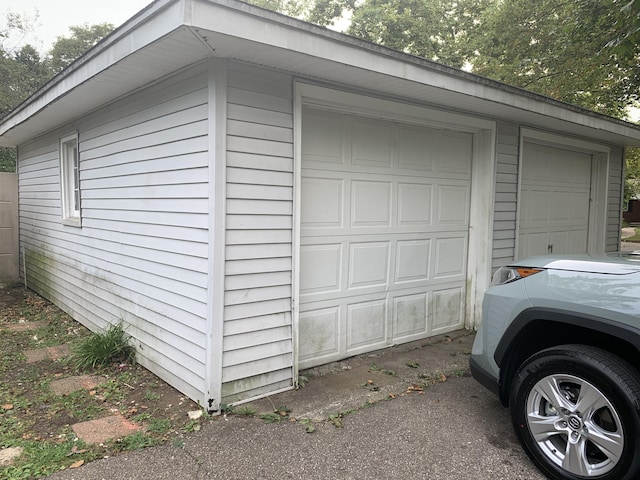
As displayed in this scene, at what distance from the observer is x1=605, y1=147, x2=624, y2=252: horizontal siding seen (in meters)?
7.02

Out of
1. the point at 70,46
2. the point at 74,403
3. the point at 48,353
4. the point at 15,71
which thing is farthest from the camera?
the point at 70,46

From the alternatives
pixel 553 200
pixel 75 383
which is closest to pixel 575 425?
pixel 75 383

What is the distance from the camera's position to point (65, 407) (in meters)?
3.34

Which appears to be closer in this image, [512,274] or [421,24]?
[512,274]

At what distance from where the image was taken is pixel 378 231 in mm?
4438

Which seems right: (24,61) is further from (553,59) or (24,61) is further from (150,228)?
(553,59)

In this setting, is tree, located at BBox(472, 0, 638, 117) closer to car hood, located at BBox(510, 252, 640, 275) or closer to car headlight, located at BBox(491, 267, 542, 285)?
car hood, located at BBox(510, 252, 640, 275)

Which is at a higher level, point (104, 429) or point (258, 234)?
point (258, 234)

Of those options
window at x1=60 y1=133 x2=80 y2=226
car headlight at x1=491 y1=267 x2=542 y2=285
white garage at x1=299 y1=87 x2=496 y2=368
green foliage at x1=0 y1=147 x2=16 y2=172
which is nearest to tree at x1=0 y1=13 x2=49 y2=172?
green foliage at x1=0 y1=147 x2=16 y2=172

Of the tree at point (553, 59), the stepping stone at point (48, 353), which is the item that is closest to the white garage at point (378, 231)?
the stepping stone at point (48, 353)

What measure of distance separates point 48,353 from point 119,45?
3.36 m

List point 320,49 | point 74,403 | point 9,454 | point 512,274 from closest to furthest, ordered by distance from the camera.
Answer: point 9,454, point 512,274, point 320,49, point 74,403

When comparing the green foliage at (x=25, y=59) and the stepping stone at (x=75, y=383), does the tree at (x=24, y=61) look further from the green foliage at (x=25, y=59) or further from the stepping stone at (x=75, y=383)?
the stepping stone at (x=75, y=383)

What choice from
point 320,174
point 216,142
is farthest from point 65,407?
point 320,174
